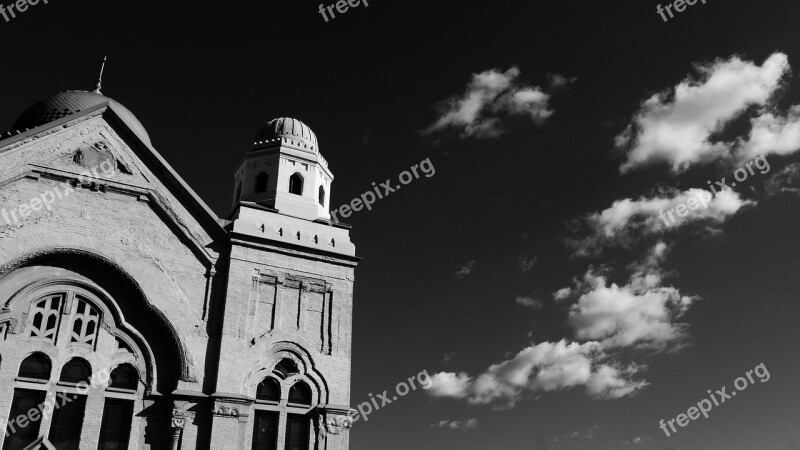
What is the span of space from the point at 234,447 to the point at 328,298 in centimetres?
619

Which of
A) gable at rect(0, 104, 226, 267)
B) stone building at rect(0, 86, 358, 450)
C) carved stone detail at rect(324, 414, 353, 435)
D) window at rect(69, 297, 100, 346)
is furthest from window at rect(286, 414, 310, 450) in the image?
window at rect(69, 297, 100, 346)

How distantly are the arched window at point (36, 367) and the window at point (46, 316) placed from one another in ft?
1.96

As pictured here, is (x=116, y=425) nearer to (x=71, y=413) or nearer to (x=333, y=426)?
(x=71, y=413)

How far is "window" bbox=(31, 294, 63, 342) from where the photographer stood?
20.3 meters

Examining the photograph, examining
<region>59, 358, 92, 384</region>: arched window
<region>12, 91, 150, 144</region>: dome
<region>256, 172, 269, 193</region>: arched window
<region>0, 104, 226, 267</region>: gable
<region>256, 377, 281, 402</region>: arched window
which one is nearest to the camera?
<region>59, 358, 92, 384</region>: arched window

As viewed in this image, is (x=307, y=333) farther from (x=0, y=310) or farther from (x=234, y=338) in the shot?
(x=0, y=310)

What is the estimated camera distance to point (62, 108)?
29594 millimetres

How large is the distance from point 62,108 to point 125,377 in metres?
14.7

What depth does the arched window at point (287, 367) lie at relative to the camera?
22.9m

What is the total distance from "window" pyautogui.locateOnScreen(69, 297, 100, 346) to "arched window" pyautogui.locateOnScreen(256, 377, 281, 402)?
548 cm

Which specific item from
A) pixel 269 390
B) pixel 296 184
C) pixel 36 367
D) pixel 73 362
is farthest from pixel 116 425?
pixel 296 184

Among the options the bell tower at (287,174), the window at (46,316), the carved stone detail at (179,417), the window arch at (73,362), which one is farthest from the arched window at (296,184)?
the carved stone detail at (179,417)

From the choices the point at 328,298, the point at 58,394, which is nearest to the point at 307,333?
the point at 328,298

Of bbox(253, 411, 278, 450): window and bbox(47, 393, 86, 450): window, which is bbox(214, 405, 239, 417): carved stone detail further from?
bbox(47, 393, 86, 450): window
